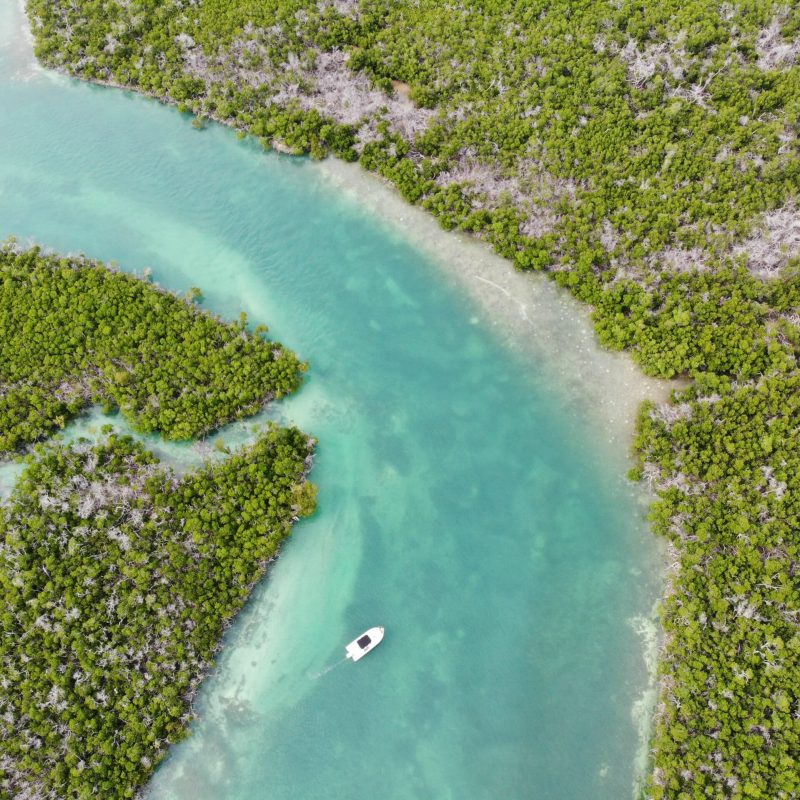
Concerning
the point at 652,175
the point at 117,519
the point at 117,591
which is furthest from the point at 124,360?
the point at 652,175

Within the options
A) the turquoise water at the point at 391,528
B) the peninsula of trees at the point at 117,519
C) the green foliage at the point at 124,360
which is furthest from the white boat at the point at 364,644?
the green foliage at the point at 124,360

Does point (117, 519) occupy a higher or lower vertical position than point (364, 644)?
higher

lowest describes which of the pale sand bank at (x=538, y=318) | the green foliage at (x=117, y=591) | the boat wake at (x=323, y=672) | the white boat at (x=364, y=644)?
the boat wake at (x=323, y=672)

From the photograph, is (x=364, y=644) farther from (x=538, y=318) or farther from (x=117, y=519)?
(x=538, y=318)

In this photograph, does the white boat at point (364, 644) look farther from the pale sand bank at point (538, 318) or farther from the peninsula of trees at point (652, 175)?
the pale sand bank at point (538, 318)

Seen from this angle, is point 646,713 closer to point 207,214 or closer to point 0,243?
point 207,214
